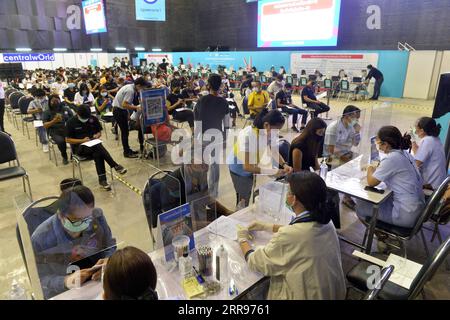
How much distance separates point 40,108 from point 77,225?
17.2ft

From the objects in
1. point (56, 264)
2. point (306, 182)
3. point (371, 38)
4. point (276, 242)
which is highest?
point (371, 38)

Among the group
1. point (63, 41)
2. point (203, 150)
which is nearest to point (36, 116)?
point (203, 150)

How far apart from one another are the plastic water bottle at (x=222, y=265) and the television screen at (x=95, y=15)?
16563 mm

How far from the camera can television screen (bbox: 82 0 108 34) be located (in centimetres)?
1554

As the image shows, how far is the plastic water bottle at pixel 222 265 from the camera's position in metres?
1.74

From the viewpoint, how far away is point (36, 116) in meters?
6.50

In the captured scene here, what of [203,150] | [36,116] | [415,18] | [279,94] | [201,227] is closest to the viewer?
[201,227]

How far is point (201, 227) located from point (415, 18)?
46.8 ft

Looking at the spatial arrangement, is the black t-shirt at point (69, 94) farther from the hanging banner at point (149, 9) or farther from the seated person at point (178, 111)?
the hanging banner at point (149, 9)

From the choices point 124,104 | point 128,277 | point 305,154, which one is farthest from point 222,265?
point 124,104

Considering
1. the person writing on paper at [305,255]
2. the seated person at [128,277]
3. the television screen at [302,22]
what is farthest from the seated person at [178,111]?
the television screen at [302,22]

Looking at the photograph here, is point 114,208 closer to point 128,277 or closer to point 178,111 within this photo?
point 128,277

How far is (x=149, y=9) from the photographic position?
13695 millimetres
